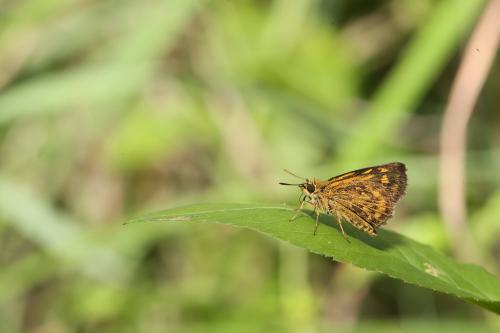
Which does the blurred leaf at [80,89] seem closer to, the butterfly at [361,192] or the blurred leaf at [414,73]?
the blurred leaf at [414,73]

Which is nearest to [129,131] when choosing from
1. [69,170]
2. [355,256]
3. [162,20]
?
[69,170]

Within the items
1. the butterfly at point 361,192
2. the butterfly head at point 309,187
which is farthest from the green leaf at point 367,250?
the butterfly head at point 309,187

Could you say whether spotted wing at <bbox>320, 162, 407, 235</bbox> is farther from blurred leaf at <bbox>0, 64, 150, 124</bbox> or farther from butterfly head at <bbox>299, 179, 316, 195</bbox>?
blurred leaf at <bbox>0, 64, 150, 124</bbox>

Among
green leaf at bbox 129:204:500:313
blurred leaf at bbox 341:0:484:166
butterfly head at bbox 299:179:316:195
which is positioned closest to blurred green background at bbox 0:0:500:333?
blurred leaf at bbox 341:0:484:166

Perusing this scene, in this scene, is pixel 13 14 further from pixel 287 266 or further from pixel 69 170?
pixel 287 266

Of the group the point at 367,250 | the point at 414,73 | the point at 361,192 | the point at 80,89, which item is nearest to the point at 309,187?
the point at 361,192
